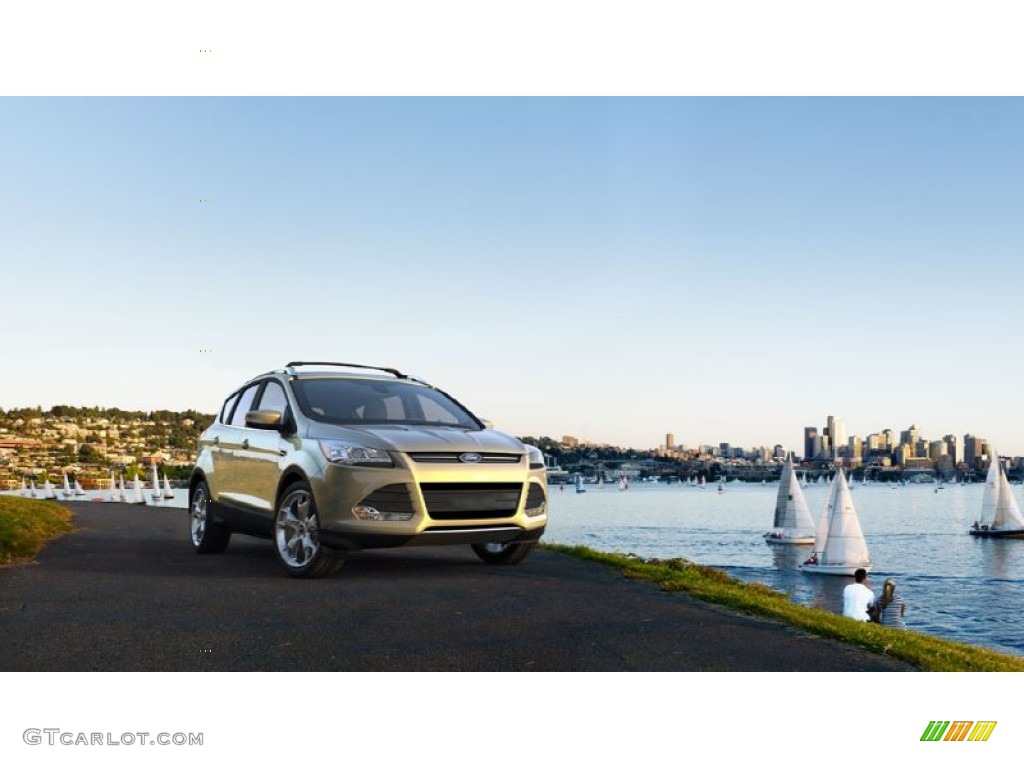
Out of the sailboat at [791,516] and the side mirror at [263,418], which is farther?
the sailboat at [791,516]

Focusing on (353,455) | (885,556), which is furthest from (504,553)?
(885,556)

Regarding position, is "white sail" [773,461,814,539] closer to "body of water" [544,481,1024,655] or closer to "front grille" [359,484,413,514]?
"body of water" [544,481,1024,655]

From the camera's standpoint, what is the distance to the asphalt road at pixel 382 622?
5.41 metres

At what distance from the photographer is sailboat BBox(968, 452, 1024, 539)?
90.9 metres

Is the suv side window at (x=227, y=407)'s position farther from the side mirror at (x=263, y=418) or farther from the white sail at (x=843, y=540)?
the white sail at (x=843, y=540)

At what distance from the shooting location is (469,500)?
773 cm

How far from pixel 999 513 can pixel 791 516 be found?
2656 centimetres

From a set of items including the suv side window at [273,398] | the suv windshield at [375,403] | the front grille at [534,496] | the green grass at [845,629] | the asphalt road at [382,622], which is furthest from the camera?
the suv side window at [273,398]

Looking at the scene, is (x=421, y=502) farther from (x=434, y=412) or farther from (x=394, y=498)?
(x=434, y=412)

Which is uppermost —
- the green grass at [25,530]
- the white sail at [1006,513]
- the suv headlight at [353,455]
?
the suv headlight at [353,455]

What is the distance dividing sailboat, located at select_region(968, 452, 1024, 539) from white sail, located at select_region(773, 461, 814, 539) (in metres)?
23.0
